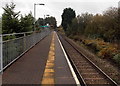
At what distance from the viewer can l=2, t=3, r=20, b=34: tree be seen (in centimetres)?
1670

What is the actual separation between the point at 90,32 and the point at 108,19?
10190 mm

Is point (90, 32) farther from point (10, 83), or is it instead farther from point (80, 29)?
point (10, 83)

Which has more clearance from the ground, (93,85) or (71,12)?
(71,12)

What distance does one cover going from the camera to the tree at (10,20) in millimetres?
16705

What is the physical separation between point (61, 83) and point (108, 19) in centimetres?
2084

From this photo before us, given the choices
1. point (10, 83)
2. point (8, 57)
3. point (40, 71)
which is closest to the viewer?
point (10, 83)

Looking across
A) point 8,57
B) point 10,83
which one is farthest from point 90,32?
point 10,83

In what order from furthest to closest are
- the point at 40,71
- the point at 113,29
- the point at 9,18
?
1. the point at 113,29
2. the point at 9,18
3. the point at 40,71

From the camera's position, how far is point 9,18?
57.7 ft

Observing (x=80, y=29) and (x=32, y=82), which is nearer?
(x=32, y=82)

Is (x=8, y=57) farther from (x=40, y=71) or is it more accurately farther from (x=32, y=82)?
(x=32, y=82)

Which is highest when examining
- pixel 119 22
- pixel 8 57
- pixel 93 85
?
pixel 119 22

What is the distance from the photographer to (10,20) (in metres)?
17.2

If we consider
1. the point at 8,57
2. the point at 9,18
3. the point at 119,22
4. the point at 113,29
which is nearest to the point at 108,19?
the point at 113,29
